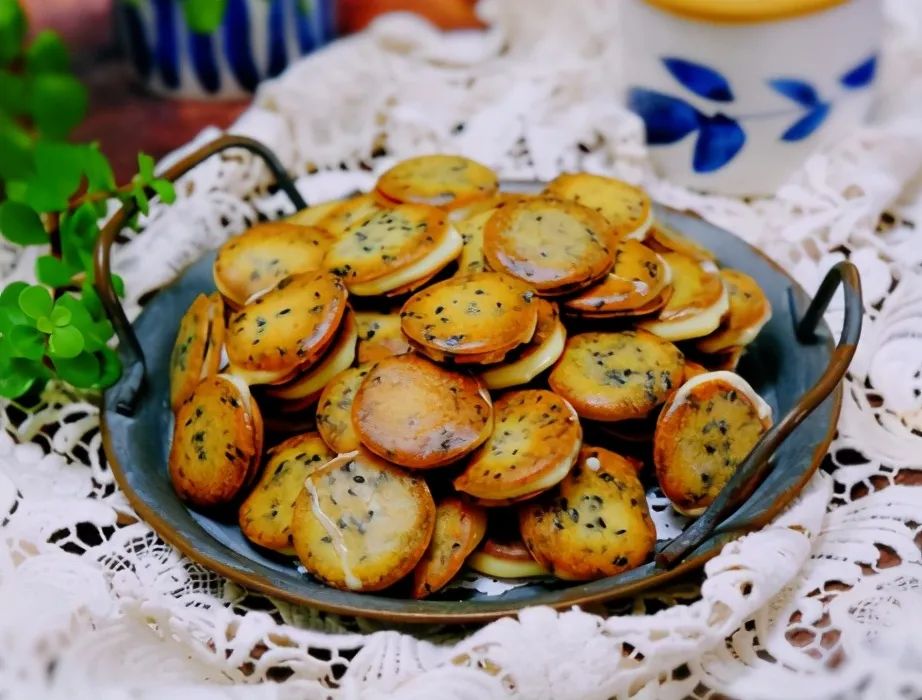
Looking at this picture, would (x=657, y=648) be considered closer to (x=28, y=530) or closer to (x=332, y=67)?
(x=28, y=530)

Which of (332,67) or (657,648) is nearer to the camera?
(657,648)

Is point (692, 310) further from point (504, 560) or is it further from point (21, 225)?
point (21, 225)

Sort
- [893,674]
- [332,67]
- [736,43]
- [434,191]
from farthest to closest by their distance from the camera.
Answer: [332,67] → [736,43] → [434,191] → [893,674]

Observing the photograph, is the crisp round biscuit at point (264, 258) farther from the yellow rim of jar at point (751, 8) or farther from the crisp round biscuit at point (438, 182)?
the yellow rim of jar at point (751, 8)

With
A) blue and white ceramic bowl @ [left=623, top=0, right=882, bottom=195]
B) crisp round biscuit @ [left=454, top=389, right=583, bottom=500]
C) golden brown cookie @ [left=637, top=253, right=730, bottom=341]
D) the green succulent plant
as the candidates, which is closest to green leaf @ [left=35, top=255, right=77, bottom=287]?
the green succulent plant

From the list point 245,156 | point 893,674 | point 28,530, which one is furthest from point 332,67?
point 893,674

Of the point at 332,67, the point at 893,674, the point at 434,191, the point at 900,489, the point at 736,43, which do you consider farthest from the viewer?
the point at 332,67

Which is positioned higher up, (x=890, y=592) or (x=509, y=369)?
(x=509, y=369)

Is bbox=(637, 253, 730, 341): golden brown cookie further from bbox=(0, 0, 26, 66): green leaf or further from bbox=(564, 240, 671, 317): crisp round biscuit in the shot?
bbox=(0, 0, 26, 66): green leaf
